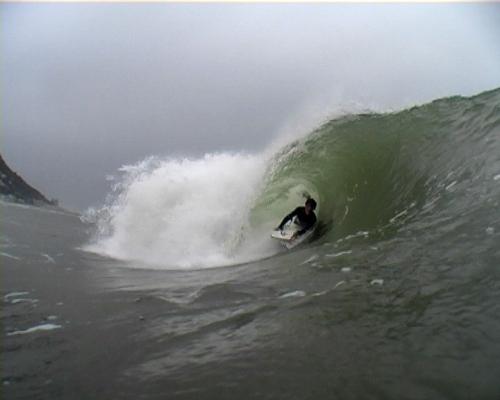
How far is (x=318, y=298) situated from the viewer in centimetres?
452

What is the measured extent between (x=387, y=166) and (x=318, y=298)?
602 cm

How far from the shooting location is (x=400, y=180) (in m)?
8.91

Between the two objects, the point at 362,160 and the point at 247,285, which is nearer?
the point at 247,285

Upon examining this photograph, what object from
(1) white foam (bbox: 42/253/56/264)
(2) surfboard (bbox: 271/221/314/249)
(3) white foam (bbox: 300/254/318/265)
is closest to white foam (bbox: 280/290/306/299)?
(3) white foam (bbox: 300/254/318/265)

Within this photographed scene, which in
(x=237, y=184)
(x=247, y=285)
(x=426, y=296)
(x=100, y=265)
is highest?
(x=237, y=184)

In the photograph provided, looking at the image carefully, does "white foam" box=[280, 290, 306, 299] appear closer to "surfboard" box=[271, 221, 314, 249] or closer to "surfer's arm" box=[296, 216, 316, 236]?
"surfboard" box=[271, 221, 314, 249]

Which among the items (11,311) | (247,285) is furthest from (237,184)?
(11,311)

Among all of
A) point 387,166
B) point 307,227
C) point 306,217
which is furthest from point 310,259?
point 387,166

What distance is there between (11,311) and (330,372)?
12.4 ft

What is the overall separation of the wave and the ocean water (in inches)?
2.5

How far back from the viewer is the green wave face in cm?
737

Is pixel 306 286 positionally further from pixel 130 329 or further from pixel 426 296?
pixel 130 329

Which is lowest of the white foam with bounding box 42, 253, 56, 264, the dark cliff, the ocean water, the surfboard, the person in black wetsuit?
the ocean water

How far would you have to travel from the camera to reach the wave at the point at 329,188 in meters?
7.52
